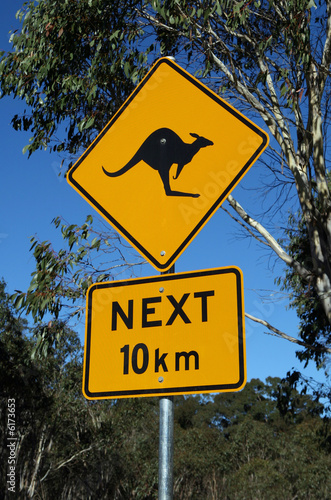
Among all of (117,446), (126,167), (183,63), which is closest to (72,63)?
(183,63)

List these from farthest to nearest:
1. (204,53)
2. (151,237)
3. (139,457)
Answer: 1. (139,457)
2. (204,53)
3. (151,237)

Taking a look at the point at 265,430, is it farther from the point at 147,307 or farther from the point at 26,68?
the point at 147,307

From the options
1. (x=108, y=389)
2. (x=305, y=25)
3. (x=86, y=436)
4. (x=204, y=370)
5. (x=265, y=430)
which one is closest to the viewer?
(x=204, y=370)

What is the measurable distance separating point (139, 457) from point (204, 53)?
793 inches

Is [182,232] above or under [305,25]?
under

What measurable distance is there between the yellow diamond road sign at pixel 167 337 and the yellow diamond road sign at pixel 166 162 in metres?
0.16

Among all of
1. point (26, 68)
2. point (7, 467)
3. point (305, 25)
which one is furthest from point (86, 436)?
point (305, 25)

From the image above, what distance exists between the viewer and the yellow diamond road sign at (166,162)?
2076mm

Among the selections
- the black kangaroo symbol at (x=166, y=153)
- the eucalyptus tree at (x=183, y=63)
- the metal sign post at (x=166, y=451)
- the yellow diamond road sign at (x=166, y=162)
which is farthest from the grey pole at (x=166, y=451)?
the eucalyptus tree at (x=183, y=63)

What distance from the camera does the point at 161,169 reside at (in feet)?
7.20

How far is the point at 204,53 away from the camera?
795 cm

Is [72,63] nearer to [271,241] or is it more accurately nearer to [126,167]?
[271,241]

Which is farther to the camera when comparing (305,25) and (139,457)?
(139,457)

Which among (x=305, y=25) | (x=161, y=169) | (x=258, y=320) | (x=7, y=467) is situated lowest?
(x=7, y=467)
